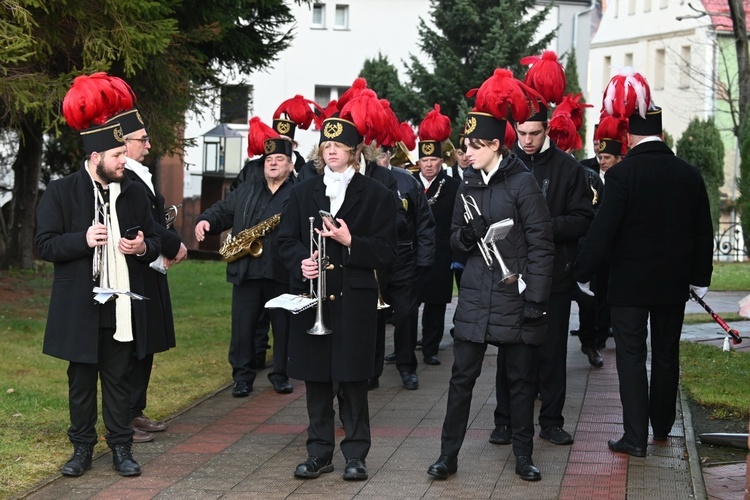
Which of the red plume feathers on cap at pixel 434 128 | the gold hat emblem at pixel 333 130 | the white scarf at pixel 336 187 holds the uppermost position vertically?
the red plume feathers on cap at pixel 434 128

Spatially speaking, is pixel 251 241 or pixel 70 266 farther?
pixel 251 241

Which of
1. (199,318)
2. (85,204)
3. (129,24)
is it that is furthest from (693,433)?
(199,318)

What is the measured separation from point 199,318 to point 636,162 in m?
8.63

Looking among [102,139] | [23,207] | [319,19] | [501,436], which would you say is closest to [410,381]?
[501,436]

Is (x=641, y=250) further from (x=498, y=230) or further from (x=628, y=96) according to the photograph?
(x=498, y=230)

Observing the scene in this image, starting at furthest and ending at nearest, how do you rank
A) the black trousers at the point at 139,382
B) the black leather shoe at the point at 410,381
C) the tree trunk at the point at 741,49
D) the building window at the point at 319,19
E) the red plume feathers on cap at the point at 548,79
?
the building window at the point at 319,19
the tree trunk at the point at 741,49
the black leather shoe at the point at 410,381
the red plume feathers on cap at the point at 548,79
the black trousers at the point at 139,382

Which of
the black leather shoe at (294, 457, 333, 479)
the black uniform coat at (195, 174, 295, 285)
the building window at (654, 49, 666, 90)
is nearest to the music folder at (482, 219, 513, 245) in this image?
Answer: the black leather shoe at (294, 457, 333, 479)

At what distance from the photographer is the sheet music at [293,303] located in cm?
701

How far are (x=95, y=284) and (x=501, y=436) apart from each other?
2.77 metres

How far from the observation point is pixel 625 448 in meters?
7.85

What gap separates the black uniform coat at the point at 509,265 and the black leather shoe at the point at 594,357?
14.2ft

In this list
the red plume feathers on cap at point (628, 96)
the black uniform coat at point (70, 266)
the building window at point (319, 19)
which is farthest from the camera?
the building window at point (319, 19)

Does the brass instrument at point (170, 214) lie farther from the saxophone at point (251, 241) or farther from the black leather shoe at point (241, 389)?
the black leather shoe at point (241, 389)

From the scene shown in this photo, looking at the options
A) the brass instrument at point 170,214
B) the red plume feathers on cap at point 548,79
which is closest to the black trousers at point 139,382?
the brass instrument at point 170,214
